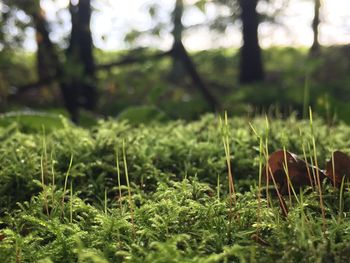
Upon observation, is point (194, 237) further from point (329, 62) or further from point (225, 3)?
point (329, 62)

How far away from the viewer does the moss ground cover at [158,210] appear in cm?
100

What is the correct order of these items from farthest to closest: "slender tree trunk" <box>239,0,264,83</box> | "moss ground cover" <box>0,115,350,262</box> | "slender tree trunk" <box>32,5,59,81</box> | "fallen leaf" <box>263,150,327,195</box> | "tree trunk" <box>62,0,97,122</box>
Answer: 1. "slender tree trunk" <box>239,0,264,83</box>
2. "tree trunk" <box>62,0,97,122</box>
3. "slender tree trunk" <box>32,5,59,81</box>
4. "fallen leaf" <box>263,150,327,195</box>
5. "moss ground cover" <box>0,115,350,262</box>

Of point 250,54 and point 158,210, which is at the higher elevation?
point 250,54

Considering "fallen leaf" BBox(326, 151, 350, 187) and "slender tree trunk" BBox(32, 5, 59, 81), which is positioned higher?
"slender tree trunk" BBox(32, 5, 59, 81)

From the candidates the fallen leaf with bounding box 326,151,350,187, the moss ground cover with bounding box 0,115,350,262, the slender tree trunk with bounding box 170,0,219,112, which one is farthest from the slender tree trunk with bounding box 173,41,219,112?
the fallen leaf with bounding box 326,151,350,187

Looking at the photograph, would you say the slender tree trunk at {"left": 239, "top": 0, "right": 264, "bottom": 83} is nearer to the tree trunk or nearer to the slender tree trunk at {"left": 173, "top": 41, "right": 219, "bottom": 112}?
the slender tree trunk at {"left": 173, "top": 41, "right": 219, "bottom": 112}

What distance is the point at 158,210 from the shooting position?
126 centimetres

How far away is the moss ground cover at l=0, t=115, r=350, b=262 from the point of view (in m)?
1.00

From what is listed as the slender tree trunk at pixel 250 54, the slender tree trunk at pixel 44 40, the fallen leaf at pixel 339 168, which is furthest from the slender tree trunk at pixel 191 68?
the fallen leaf at pixel 339 168

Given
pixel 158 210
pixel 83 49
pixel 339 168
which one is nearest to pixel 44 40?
pixel 83 49

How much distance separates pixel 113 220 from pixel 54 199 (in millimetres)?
296

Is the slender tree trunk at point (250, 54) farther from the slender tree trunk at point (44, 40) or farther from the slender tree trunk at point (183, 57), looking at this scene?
the slender tree trunk at point (44, 40)

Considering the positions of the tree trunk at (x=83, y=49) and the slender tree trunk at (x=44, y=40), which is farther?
the tree trunk at (x=83, y=49)

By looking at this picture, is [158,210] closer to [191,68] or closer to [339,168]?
[339,168]
